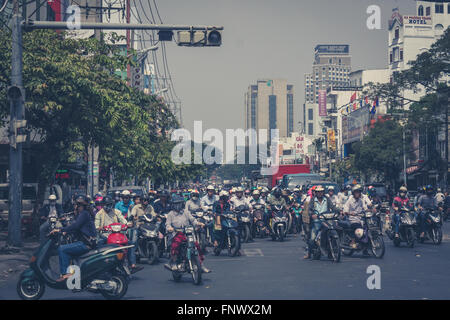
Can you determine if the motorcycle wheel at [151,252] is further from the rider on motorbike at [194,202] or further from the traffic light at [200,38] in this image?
the traffic light at [200,38]

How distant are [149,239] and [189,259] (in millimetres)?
4004

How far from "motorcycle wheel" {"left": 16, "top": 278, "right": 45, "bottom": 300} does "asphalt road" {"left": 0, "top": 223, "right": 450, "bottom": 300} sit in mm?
Result: 327

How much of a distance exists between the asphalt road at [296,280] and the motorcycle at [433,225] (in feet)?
7.54

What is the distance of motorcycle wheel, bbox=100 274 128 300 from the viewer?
10.3m

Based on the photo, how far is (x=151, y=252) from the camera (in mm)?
15844

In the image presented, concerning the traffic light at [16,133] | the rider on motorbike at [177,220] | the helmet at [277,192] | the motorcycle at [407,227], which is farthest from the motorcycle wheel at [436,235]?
the traffic light at [16,133]

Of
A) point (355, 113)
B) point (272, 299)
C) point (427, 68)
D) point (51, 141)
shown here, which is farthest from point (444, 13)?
point (272, 299)

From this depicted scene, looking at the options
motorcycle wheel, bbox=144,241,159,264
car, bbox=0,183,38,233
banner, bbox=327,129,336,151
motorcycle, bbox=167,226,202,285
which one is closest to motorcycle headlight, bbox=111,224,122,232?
motorcycle, bbox=167,226,202,285

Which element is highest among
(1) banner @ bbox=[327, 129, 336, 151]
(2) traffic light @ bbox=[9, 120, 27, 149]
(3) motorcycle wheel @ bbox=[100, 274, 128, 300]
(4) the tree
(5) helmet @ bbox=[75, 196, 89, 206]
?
(1) banner @ bbox=[327, 129, 336, 151]

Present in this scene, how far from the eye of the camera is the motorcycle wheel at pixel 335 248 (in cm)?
1528

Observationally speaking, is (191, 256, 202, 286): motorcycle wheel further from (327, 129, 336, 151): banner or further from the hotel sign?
the hotel sign

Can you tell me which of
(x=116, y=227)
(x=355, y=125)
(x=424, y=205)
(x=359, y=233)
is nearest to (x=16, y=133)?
(x=116, y=227)

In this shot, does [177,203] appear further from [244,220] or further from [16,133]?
[244,220]
